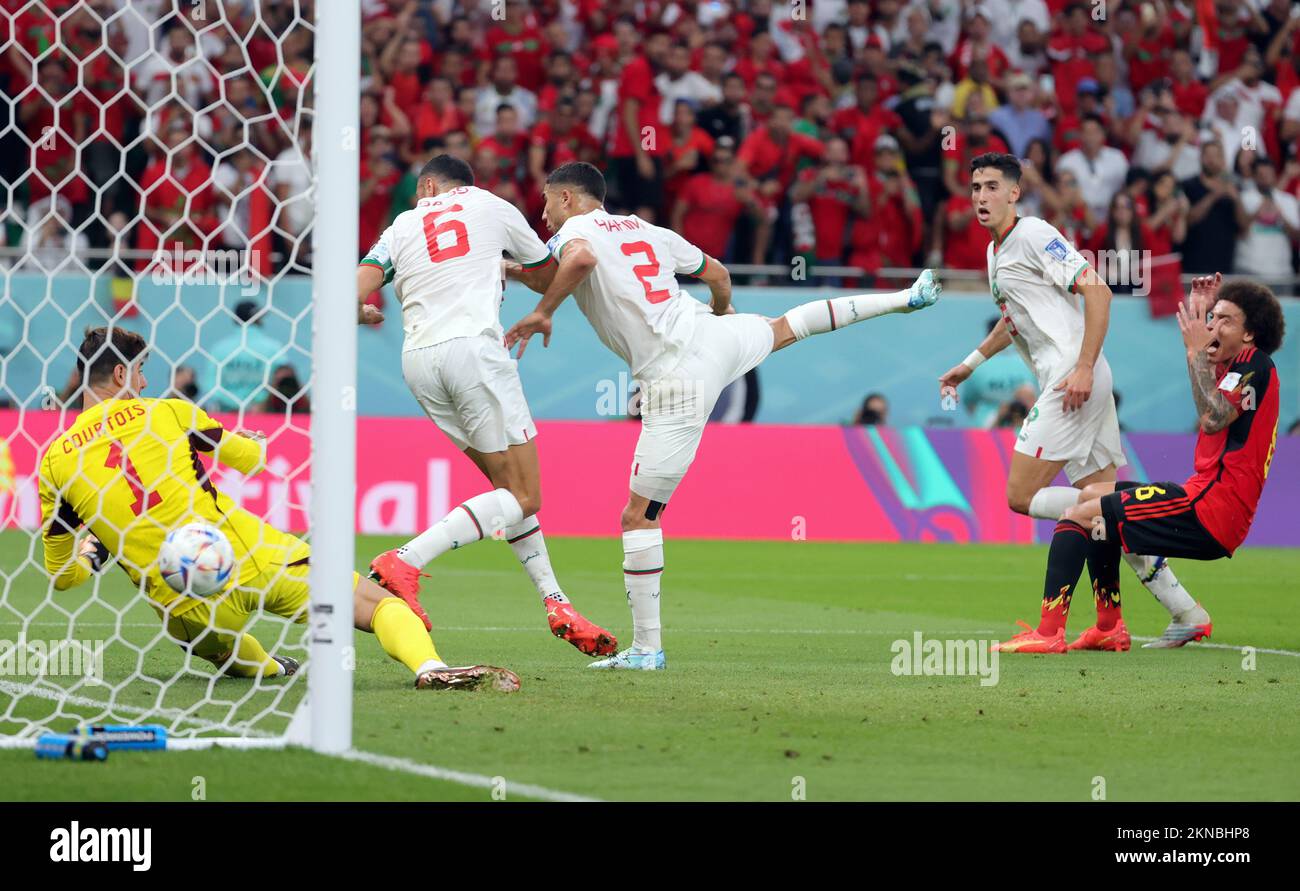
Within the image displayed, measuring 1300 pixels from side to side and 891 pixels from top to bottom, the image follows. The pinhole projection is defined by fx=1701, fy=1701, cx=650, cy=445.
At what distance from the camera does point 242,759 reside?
4.86m

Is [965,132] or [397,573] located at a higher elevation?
[965,132]

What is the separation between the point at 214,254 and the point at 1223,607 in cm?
830

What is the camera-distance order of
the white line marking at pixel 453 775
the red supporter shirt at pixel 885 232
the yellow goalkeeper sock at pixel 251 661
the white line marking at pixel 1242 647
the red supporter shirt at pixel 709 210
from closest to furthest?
the white line marking at pixel 453 775, the yellow goalkeeper sock at pixel 251 661, the white line marking at pixel 1242 647, the red supporter shirt at pixel 709 210, the red supporter shirt at pixel 885 232

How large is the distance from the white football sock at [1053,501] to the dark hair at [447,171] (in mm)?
3232

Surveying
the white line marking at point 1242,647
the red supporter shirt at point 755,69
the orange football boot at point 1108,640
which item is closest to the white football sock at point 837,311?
the orange football boot at point 1108,640

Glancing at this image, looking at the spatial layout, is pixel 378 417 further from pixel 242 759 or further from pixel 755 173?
pixel 242 759

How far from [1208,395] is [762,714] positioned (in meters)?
2.95

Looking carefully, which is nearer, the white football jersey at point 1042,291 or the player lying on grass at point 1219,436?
the player lying on grass at point 1219,436

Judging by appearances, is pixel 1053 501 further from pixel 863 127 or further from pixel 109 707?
pixel 863 127

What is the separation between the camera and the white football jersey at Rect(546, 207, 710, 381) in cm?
759

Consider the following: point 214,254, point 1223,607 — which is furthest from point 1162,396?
point 214,254

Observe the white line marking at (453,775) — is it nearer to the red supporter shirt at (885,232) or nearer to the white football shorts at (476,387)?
the white football shorts at (476,387)

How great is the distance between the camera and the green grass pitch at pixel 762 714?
183 inches

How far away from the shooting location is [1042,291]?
340 inches
